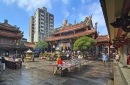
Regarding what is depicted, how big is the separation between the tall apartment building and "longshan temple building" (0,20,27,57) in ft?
150

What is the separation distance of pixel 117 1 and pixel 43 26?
8474 cm

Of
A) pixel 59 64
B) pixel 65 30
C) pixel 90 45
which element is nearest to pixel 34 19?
pixel 65 30

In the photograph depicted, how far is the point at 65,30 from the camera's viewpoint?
3556 cm

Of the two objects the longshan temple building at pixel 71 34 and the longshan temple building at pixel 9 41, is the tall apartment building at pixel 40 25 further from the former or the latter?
the longshan temple building at pixel 71 34

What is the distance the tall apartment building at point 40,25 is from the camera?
82375 millimetres

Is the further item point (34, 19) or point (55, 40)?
point (34, 19)

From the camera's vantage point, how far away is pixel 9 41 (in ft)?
105

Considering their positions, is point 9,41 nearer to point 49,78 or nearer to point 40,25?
point 49,78

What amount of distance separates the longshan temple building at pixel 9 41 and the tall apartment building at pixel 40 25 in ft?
150

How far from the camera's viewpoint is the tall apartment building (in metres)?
82.4

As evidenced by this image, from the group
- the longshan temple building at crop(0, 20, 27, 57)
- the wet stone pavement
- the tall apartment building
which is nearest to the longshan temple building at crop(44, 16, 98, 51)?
the longshan temple building at crop(0, 20, 27, 57)

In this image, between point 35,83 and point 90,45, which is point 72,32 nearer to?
point 90,45

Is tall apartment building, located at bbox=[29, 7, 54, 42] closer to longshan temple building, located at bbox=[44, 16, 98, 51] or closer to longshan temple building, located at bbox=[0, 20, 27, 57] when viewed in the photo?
longshan temple building, located at bbox=[0, 20, 27, 57]

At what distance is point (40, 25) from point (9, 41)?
53.2 metres
